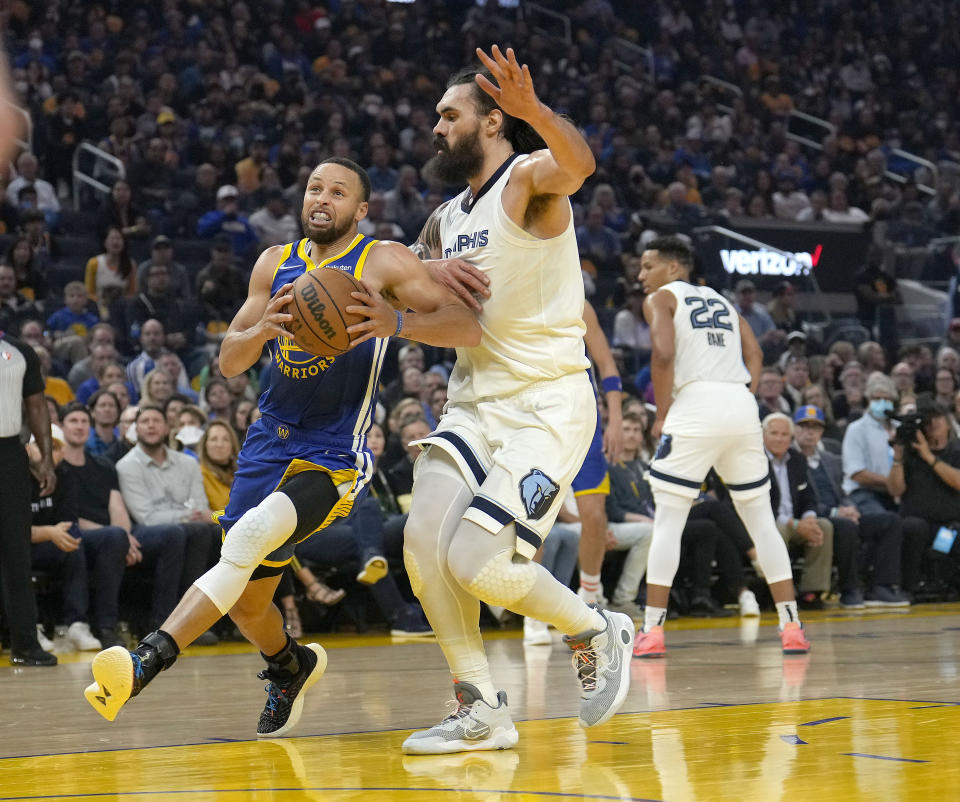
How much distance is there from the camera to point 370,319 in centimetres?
421

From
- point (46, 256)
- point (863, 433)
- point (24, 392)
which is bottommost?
point (863, 433)

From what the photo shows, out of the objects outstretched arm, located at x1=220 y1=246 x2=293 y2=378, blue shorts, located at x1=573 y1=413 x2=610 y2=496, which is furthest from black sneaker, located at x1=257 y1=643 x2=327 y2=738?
blue shorts, located at x1=573 y1=413 x2=610 y2=496

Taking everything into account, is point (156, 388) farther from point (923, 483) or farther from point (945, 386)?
point (945, 386)

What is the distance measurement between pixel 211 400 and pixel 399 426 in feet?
5.05

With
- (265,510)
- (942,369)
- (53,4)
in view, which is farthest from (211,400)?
(53,4)

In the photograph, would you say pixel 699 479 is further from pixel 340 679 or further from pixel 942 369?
pixel 942 369

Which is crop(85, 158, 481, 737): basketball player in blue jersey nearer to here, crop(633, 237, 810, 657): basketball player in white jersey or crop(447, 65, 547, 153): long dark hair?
crop(447, 65, 547, 153): long dark hair

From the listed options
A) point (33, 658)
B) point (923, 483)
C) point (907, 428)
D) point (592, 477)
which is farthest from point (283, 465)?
point (923, 483)

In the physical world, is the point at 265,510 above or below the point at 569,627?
above

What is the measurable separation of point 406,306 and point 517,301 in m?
0.38

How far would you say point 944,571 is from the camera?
12.1m

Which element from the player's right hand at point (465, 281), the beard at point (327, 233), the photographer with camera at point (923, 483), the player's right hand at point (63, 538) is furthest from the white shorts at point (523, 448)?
the photographer with camera at point (923, 483)

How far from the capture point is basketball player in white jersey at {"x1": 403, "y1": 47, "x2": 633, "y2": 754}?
4254 mm

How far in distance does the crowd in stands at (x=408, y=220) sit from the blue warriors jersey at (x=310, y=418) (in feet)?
13.0
